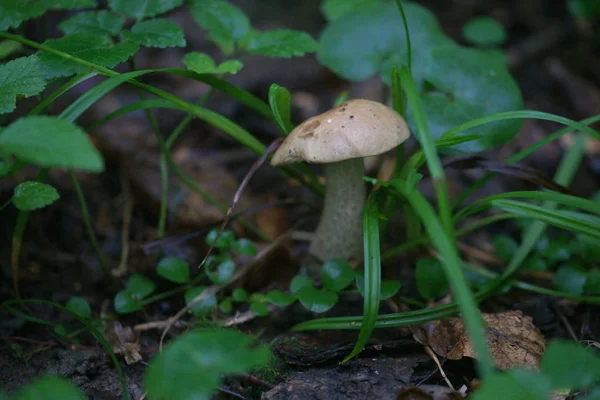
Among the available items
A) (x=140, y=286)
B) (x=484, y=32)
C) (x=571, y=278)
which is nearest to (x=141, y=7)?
(x=140, y=286)

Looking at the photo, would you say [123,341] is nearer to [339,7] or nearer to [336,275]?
[336,275]

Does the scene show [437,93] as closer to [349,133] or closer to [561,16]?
[349,133]

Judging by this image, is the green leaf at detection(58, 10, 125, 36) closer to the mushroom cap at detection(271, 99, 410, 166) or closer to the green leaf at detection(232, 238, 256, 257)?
the mushroom cap at detection(271, 99, 410, 166)

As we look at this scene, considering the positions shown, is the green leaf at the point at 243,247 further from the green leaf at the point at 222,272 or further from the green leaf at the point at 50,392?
the green leaf at the point at 50,392

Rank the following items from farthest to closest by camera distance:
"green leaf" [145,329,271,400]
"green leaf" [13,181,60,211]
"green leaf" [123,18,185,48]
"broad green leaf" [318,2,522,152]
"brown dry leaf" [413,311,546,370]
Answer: "broad green leaf" [318,2,522,152] < "green leaf" [123,18,185,48] < "brown dry leaf" [413,311,546,370] < "green leaf" [13,181,60,211] < "green leaf" [145,329,271,400]

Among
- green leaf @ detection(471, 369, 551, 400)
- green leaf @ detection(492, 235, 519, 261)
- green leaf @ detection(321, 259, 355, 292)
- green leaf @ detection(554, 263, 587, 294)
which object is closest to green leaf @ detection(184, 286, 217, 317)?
green leaf @ detection(321, 259, 355, 292)
